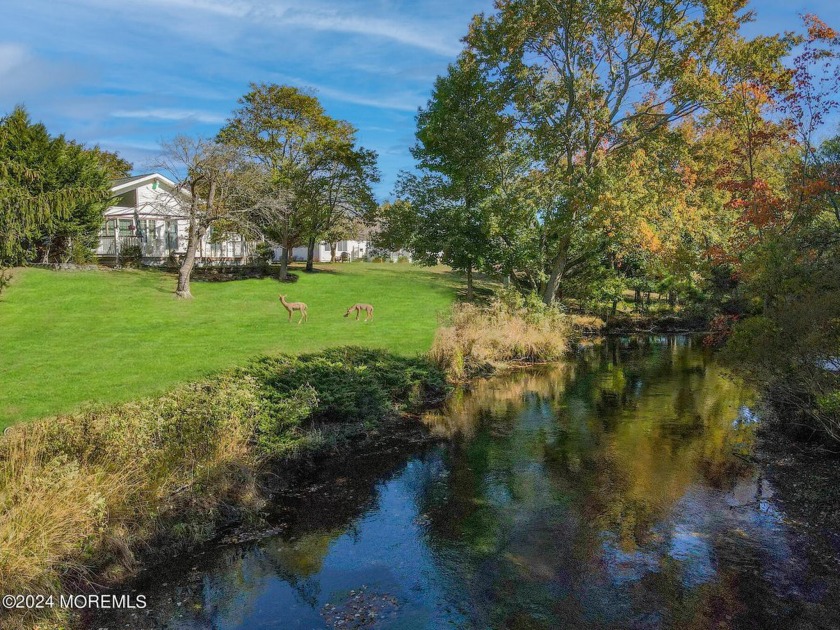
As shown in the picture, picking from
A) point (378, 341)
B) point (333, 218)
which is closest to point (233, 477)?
point (378, 341)

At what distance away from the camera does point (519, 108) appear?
2986 centimetres

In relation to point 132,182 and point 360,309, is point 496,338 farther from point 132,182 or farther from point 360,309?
point 132,182

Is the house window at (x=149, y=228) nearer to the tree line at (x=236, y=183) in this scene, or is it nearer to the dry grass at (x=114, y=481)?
the tree line at (x=236, y=183)

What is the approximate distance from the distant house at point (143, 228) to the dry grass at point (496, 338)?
21.6 meters

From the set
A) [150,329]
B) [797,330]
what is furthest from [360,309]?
[797,330]

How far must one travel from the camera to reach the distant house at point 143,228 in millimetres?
41969

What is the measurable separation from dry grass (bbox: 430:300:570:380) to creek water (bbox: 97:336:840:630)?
645 cm

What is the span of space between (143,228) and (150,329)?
24.9m

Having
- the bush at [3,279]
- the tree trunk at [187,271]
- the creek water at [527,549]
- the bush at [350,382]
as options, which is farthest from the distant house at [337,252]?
the creek water at [527,549]

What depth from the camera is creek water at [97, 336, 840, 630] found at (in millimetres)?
7832

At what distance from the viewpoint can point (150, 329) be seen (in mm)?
21766

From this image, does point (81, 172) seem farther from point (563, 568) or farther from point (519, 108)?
point (563, 568)

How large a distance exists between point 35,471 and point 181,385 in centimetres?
464

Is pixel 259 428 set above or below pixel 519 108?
below
